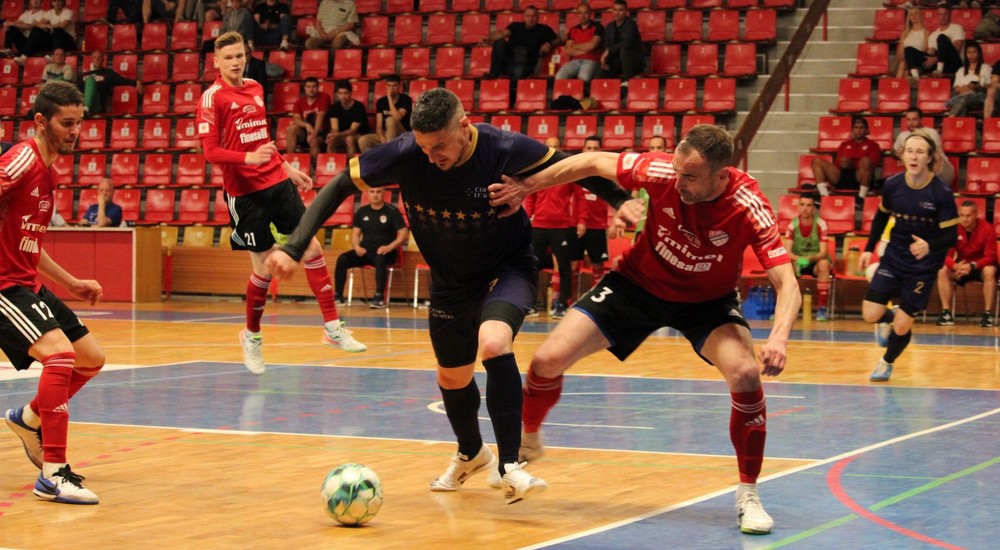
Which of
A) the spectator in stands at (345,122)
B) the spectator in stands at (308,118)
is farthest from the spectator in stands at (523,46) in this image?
the spectator in stands at (308,118)

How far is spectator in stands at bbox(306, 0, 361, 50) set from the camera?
73.9 feet

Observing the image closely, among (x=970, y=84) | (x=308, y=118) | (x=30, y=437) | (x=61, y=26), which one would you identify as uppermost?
(x=61, y=26)

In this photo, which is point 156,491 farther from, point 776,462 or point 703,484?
point 776,462

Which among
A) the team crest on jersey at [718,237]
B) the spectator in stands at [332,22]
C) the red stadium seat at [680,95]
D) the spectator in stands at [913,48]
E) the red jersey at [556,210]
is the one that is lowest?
the red jersey at [556,210]

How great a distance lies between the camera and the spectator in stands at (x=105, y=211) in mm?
19172

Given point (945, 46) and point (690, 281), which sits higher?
point (945, 46)

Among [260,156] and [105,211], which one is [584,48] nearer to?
[105,211]

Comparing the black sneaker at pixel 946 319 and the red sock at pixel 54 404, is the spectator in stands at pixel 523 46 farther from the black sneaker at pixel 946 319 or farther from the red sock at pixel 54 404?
the red sock at pixel 54 404

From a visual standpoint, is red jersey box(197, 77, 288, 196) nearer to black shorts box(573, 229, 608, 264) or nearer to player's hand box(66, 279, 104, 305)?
player's hand box(66, 279, 104, 305)

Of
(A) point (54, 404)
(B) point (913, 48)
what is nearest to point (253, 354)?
(A) point (54, 404)

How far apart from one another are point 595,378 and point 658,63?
10.4m

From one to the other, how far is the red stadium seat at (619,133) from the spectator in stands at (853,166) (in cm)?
257

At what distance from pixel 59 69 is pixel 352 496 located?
19.7m

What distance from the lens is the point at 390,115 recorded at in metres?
19.5
